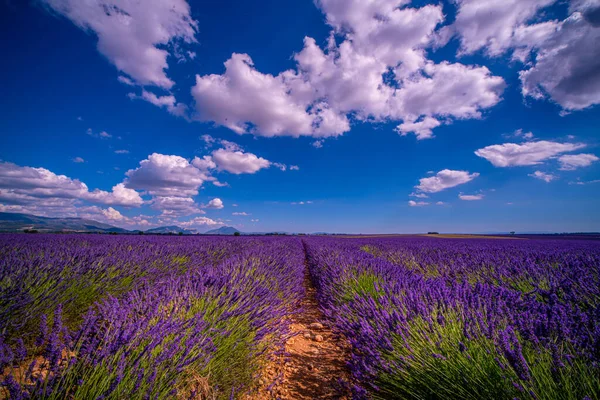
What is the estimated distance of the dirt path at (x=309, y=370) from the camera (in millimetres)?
1717

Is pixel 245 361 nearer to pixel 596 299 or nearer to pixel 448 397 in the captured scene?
pixel 448 397

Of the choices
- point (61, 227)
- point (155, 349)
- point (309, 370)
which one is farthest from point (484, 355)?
point (61, 227)

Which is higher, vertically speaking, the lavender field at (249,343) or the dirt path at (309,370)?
the lavender field at (249,343)

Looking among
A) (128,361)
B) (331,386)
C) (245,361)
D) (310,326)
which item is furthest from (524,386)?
(310,326)

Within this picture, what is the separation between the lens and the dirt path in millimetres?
1717

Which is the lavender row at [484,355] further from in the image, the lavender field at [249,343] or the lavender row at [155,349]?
the lavender row at [155,349]

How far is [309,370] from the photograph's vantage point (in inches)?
81.5

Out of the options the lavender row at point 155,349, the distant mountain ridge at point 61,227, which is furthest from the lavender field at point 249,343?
the distant mountain ridge at point 61,227

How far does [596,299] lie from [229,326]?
3.12 meters

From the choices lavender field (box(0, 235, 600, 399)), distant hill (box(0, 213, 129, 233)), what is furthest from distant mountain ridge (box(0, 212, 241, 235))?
lavender field (box(0, 235, 600, 399))

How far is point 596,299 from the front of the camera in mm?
2074

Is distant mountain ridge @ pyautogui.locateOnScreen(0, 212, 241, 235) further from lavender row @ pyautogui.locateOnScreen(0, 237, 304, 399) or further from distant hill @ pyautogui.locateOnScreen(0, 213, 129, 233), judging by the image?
lavender row @ pyautogui.locateOnScreen(0, 237, 304, 399)

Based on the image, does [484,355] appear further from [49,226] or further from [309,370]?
[49,226]

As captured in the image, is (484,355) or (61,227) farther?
(61,227)
